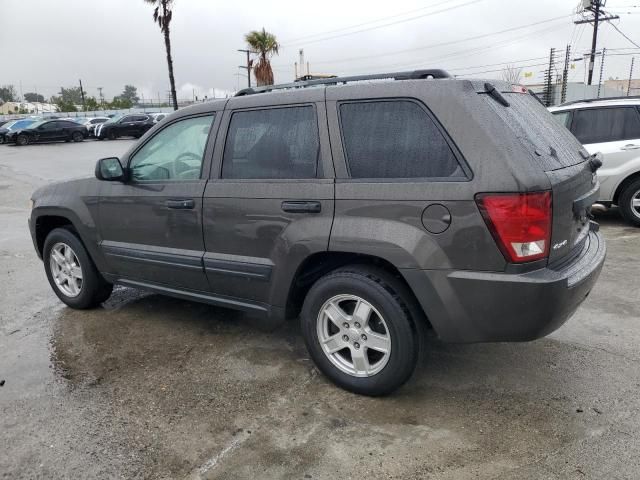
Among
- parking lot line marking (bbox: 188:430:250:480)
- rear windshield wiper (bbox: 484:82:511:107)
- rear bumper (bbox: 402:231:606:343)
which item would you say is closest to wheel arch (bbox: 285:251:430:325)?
rear bumper (bbox: 402:231:606:343)

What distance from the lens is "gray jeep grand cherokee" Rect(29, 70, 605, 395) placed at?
8.79 ft

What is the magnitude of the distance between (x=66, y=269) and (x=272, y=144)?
2.60 m

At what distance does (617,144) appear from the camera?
7.37 metres

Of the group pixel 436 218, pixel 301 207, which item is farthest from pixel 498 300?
pixel 301 207

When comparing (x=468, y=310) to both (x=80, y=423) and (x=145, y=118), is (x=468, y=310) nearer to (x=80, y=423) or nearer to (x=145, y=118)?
(x=80, y=423)

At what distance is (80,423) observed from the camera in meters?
3.00

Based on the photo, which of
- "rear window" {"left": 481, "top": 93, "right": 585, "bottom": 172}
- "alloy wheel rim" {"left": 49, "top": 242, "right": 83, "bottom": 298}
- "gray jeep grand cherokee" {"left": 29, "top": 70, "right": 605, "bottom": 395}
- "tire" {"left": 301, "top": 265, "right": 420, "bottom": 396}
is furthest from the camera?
"alloy wheel rim" {"left": 49, "top": 242, "right": 83, "bottom": 298}

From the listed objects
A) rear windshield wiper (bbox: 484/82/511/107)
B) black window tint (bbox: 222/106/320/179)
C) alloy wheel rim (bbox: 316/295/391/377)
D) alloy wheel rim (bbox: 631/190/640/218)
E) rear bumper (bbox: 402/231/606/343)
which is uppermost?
rear windshield wiper (bbox: 484/82/511/107)

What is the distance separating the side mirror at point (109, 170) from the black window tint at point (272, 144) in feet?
3.34

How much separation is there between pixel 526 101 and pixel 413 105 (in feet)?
2.82

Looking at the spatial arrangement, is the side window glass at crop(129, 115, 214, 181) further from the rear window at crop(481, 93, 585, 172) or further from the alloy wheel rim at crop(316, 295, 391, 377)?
the rear window at crop(481, 93, 585, 172)

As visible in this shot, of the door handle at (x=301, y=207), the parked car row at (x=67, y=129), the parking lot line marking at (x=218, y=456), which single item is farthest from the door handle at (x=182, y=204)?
the parked car row at (x=67, y=129)

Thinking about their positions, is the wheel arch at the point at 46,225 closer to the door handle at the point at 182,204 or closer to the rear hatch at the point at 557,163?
the door handle at the point at 182,204

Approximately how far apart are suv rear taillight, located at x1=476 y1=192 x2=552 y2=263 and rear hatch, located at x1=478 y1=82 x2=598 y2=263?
0.11m
